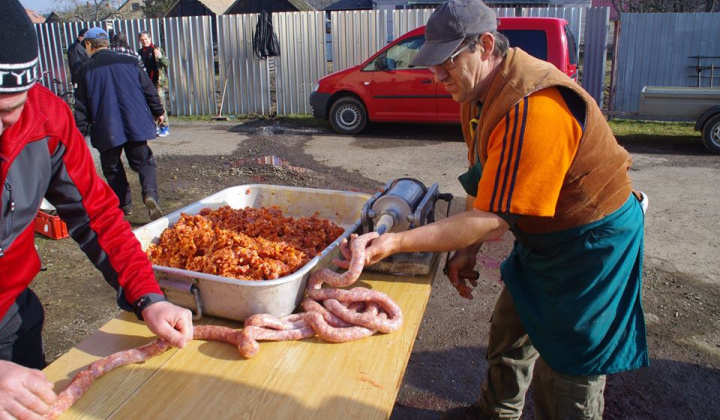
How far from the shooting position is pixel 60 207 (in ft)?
7.07

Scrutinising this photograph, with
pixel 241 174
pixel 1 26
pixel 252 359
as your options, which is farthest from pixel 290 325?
pixel 241 174

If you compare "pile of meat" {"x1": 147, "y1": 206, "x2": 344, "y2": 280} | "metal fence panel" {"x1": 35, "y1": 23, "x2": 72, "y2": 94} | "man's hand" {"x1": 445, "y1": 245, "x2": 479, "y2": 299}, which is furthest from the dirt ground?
"metal fence panel" {"x1": 35, "y1": 23, "x2": 72, "y2": 94}

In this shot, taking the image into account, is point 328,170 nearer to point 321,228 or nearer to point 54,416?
point 321,228

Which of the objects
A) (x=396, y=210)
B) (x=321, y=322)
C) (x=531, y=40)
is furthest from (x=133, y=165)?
(x=531, y=40)

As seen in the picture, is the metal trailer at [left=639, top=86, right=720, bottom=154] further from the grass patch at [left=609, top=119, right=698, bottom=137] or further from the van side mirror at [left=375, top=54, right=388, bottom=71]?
the van side mirror at [left=375, top=54, right=388, bottom=71]

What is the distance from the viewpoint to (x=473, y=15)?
7.32ft

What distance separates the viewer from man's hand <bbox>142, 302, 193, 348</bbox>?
2.05m

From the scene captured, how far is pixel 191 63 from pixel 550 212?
1506cm

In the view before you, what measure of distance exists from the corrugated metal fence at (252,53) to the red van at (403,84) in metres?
2.72

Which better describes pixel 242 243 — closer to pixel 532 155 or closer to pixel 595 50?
pixel 532 155

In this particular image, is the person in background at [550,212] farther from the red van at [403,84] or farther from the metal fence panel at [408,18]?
the metal fence panel at [408,18]

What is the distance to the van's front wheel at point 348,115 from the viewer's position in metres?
12.1

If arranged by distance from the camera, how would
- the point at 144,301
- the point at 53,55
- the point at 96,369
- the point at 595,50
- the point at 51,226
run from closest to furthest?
the point at 96,369, the point at 144,301, the point at 51,226, the point at 595,50, the point at 53,55

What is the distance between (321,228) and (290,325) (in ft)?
2.54
